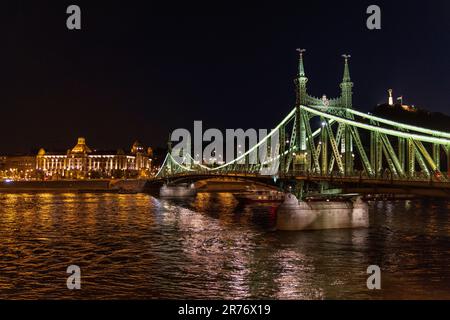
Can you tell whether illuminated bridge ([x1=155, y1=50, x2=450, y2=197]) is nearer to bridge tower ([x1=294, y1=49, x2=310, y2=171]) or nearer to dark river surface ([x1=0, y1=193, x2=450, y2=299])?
bridge tower ([x1=294, y1=49, x2=310, y2=171])

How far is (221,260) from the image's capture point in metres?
26.0

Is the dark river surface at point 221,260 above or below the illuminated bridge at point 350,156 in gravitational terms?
below

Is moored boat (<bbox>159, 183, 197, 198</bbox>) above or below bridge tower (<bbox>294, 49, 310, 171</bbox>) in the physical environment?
below

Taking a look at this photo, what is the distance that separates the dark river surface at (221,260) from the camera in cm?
1961

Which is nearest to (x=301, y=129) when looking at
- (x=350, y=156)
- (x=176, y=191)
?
(x=350, y=156)

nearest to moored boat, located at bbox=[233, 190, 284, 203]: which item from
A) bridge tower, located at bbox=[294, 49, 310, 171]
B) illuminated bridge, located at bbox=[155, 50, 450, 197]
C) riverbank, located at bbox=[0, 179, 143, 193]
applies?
illuminated bridge, located at bbox=[155, 50, 450, 197]

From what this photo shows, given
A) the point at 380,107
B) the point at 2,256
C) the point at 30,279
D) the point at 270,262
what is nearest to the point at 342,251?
the point at 270,262

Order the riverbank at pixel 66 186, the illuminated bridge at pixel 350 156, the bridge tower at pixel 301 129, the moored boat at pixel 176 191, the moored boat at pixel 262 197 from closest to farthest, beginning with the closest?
the illuminated bridge at pixel 350 156 < the bridge tower at pixel 301 129 < the moored boat at pixel 262 197 < the moored boat at pixel 176 191 < the riverbank at pixel 66 186

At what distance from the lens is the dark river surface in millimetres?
19609

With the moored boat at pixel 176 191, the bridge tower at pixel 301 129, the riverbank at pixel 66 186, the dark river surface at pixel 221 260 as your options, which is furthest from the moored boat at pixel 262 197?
the riverbank at pixel 66 186

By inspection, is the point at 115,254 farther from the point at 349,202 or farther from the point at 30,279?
the point at 349,202

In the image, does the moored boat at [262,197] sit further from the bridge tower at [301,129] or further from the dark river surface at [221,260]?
the dark river surface at [221,260]

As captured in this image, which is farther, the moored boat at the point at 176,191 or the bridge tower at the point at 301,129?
the moored boat at the point at 176,191

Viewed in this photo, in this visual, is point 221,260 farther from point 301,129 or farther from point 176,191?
point 176,191
